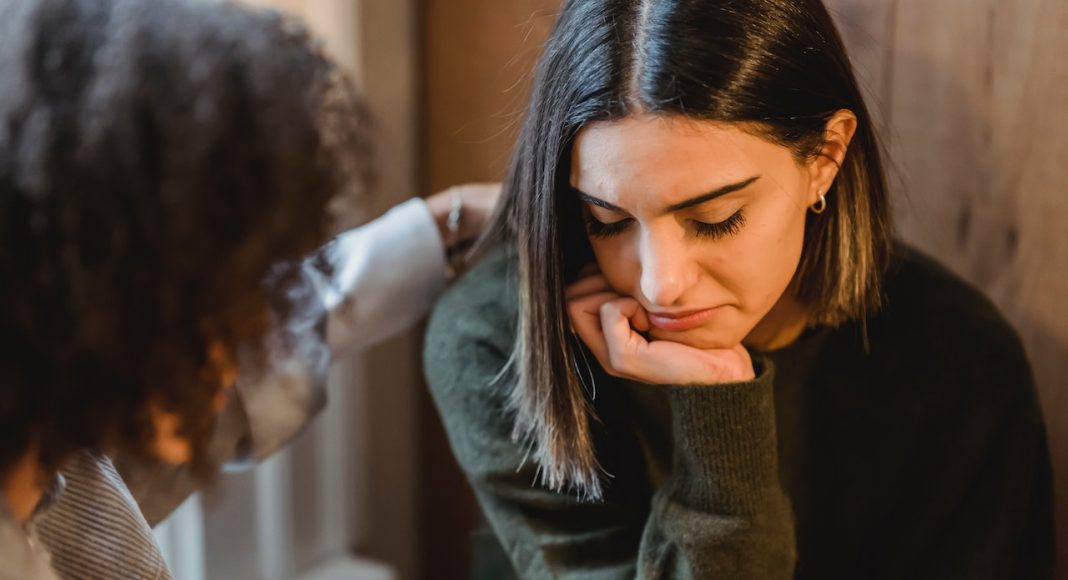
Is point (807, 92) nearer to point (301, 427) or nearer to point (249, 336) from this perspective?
point (249, 336)

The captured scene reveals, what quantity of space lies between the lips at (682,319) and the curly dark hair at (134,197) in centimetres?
35

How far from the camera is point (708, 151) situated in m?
0.88

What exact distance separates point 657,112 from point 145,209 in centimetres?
40

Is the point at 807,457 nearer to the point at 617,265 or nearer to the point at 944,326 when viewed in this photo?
the point at 944,326

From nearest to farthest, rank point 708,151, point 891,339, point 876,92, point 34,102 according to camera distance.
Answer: point 34,102
point 708,151
point 891,339
point 876,92

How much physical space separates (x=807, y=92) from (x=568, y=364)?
318mm

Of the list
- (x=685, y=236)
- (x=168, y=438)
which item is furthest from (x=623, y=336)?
(x=168, y=438)

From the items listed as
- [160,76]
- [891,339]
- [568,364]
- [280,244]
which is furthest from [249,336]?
[891,339]

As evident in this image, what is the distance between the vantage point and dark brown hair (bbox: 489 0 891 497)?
0.89 metres

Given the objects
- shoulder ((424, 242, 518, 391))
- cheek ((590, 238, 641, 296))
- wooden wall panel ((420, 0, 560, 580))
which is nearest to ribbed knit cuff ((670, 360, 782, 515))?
cheek ((590, 238, 641, 296))

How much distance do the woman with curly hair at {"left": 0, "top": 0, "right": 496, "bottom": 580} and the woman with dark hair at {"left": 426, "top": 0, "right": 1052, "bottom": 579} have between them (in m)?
0.24

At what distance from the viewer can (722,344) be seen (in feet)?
3.31

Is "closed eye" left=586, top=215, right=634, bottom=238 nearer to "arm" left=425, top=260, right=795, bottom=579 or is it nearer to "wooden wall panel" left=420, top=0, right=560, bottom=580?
"arm" left=425, top=260, right=795, bottom=579

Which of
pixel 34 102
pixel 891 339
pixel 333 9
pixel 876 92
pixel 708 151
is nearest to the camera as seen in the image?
pixel 34 102
